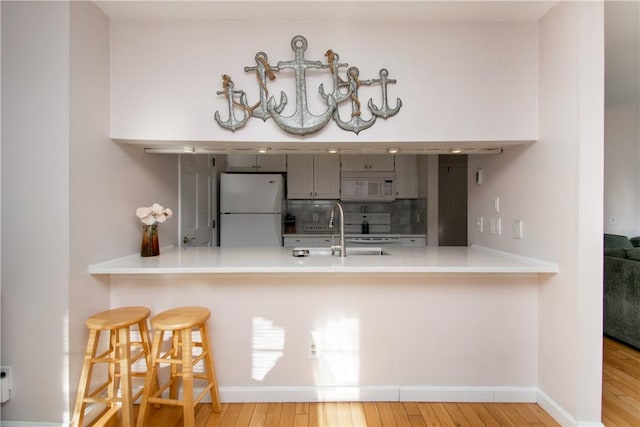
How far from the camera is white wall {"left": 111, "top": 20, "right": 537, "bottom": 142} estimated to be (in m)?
2.02

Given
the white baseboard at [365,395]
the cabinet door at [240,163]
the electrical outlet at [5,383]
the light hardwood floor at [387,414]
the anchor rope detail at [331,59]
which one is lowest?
the light hardwood floor at [387,414]

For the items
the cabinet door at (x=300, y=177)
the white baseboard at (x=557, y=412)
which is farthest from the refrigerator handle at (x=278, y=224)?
the white baseboard at (x=557, y=412)

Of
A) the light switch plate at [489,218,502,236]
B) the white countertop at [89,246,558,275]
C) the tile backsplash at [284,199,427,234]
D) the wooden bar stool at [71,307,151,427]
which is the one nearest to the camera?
the wooden bar stool at [71,307,151,427]

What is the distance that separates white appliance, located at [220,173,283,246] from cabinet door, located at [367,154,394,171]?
1326 mm

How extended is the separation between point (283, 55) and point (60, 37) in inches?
44.1

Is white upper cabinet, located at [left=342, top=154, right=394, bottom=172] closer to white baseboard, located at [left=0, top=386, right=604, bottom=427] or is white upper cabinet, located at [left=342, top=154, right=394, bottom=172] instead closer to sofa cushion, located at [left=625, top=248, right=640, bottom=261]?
sofa cushion, located at [left=625, top=248, right=640, bottom=261]

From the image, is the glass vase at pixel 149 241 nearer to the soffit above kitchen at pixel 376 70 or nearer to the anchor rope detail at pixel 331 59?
the soffit above kitchen at pixel 376 70

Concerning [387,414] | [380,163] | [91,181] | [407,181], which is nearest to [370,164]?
[380,163]

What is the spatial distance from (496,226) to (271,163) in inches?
111

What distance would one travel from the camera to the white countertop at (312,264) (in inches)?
72.0

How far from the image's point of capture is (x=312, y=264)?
1.91 metres

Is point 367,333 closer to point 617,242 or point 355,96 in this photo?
point 355,96

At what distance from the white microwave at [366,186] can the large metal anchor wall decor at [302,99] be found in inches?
97.3

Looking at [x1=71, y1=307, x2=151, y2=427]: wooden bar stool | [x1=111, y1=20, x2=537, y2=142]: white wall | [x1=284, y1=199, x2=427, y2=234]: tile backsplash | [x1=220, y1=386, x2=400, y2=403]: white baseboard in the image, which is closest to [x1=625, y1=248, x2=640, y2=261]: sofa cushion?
[x1=111, y1=20, x2=537, y2=142]: white wall
